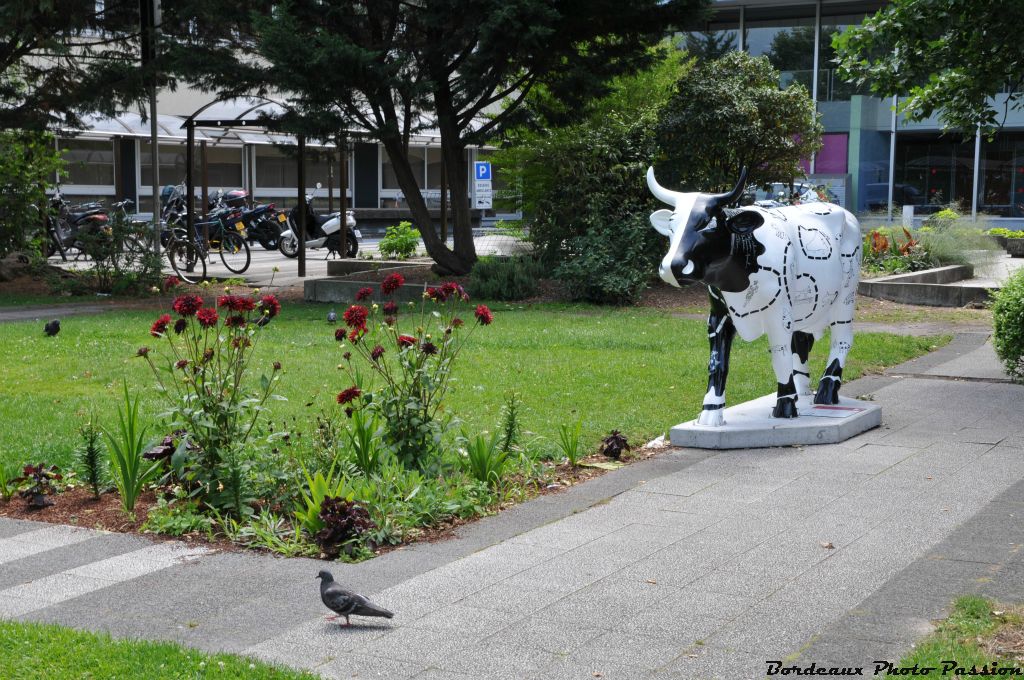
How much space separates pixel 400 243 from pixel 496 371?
1354cm

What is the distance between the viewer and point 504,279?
17797 millimetres

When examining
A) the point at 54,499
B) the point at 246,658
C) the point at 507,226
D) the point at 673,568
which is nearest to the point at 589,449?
the point at 673,568

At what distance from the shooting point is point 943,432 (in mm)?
8727

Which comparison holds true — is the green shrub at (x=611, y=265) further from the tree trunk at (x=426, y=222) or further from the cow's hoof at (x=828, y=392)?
the cow's hoof at (x=828, y=392)

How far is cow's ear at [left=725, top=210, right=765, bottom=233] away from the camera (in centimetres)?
784

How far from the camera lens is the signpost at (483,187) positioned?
72.2 feet

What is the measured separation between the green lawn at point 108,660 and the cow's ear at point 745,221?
4745 millimetres

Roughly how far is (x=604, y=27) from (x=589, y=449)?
438 inches

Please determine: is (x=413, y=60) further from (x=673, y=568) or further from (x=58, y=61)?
(x=673, y=568)

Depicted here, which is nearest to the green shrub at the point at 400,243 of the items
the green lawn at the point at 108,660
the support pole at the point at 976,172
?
the support pole at the point at 976,172

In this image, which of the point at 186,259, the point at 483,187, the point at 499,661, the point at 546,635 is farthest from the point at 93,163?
the point at 499,661

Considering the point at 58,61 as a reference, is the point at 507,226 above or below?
below

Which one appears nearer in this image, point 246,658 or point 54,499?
point 246,658

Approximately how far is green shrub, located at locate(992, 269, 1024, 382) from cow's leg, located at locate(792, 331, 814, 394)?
2658 millimetres
